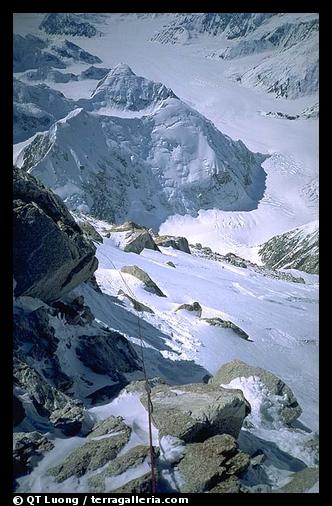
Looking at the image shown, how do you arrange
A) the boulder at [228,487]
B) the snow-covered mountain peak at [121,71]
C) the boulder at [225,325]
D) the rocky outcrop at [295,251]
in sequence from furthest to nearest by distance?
the snow-covered mountain peak at [121,71], the rocky outcrop at [295,251], the boulder at [225,325], the boulder at [228,487]

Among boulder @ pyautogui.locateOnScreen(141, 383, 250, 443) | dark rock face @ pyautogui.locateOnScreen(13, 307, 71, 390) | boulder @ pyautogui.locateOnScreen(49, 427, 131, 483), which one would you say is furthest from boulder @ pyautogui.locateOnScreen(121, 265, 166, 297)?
boulder @ pyautogui.locateOnScreen(49, 427, 131, 483)

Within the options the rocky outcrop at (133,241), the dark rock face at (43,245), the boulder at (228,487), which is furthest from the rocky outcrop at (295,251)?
the boulder at (228,487)

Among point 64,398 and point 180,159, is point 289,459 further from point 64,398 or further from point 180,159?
point 180,159

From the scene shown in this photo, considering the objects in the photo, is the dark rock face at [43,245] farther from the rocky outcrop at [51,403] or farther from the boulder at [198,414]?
the boulder at [198,414]

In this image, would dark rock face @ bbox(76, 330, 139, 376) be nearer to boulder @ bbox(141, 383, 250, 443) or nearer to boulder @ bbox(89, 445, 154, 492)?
boulder @ bbox(141, 383, 250, 443)

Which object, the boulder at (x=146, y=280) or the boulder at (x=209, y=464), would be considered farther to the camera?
the boulder at (x=146, y=280)

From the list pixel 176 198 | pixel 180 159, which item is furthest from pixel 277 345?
pixel 180 159

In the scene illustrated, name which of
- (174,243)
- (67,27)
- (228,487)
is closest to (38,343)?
(228,487)

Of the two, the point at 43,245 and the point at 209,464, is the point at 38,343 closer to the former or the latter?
the point at 43,245
